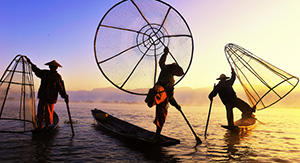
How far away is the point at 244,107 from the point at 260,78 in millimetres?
1574

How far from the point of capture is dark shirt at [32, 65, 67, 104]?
6566mm

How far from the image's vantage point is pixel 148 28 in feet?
19.5

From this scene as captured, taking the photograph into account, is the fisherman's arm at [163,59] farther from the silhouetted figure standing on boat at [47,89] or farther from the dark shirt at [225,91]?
the silhouetted figure standing on boat at [47,89]

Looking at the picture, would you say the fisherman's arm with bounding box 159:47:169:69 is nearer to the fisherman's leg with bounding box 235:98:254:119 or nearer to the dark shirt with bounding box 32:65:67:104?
the dark shirt with bounding box 32:65:67:104

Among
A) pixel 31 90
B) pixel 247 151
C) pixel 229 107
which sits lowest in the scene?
pixel 247 151

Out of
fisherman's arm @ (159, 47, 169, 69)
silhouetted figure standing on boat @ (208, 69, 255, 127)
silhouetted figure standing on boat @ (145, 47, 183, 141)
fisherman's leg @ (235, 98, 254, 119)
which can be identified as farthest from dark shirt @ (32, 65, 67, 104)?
fisherman's leg @ (235, 98, 254, 119)

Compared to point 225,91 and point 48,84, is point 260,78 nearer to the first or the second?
point 225,91

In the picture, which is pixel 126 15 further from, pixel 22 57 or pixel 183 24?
pixel 22 57

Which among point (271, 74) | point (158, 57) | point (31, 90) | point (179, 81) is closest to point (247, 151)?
point (179, 81)

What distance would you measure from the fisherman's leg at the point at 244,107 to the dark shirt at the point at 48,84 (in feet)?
24.9

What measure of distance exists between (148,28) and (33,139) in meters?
5.18

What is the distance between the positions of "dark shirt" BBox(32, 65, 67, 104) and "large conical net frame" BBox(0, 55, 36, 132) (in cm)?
61

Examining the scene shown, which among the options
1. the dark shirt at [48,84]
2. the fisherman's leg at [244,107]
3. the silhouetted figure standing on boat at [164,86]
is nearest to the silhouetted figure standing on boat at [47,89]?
the dark shirt at [48,84]

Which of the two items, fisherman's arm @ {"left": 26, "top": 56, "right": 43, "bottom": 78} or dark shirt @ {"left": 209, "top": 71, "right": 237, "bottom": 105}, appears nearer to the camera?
fisherman's arm @ {"left": 26, "top": 56, "right": 43, "bottom": 78}
